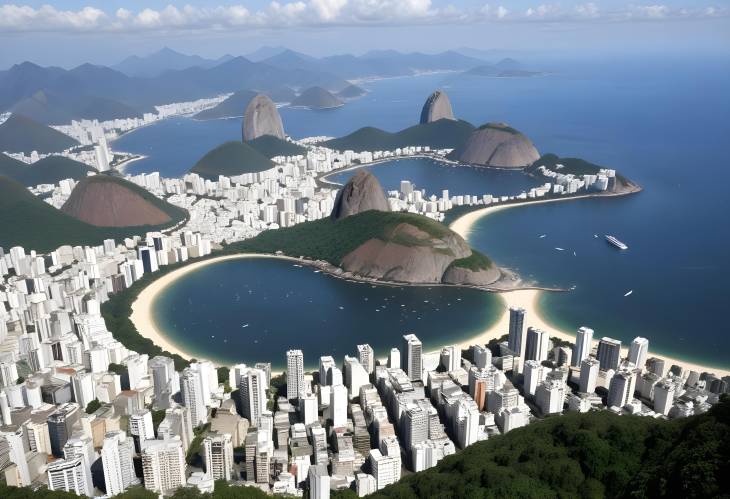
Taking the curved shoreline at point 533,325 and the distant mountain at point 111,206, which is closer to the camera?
the curved shoreline at point 533,325

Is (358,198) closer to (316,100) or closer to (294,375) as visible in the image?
(294,375)

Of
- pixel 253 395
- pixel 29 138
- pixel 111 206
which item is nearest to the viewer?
pixel 253 395

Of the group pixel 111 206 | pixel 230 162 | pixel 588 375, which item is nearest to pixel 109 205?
pixel 111 206

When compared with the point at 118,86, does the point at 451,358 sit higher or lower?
lower

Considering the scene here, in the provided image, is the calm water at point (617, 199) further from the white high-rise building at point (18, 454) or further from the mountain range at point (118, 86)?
the mountain range at point (118, 86)

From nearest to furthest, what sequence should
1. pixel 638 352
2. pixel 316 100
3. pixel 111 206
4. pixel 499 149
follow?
pixel 638 352 < pixel 111 206 < pixel 499 149 < pixel 316 100

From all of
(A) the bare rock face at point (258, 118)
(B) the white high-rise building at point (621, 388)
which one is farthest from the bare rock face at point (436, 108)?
(B) the white high-rise building at point (621, 388)

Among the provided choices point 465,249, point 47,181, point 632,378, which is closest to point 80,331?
point 465,249

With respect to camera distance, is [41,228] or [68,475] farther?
[41,228]
